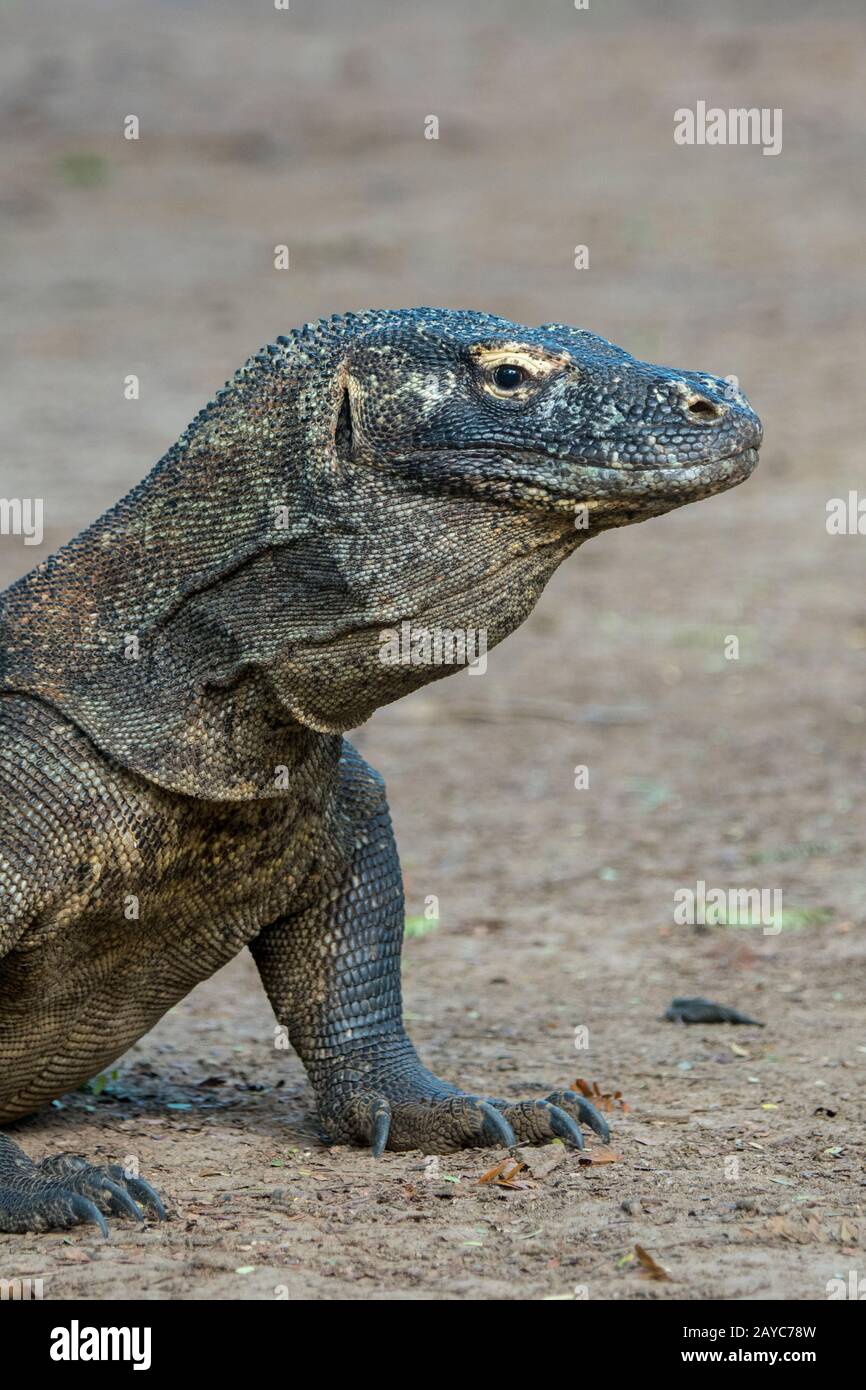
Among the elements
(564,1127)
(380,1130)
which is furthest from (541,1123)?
(380,1130)

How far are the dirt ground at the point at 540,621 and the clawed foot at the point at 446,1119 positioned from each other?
80mm

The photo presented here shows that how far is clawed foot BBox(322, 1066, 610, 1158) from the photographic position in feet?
17.1

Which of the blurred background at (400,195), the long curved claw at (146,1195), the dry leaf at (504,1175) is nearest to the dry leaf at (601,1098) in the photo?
the dry leaf at (504,1175)

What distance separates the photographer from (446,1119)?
17.4 feet

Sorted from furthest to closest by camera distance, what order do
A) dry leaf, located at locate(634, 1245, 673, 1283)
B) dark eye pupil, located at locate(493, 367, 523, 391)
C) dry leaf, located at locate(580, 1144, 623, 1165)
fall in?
dry leaf, located at locate(580, 1144, 623, 1165), dark eye pupil, located at locate(493, 367, 523, 391), dry leaf, located at locate(634, 1245, 673, 1283)

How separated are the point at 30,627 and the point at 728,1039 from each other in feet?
9.27

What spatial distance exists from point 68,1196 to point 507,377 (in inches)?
81.5

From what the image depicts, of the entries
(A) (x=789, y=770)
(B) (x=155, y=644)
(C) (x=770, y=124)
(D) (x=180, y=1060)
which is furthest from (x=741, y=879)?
(C) (x=770, y=124)

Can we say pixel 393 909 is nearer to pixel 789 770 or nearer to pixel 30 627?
pixel 30 627

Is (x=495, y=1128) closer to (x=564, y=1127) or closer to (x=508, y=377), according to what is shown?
(x=564, y=1127)

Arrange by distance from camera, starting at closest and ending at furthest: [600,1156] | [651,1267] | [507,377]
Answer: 1. [651,1267]
2. [507,377]
3. [600,1156]

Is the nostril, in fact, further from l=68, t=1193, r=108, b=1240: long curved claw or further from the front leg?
l=68, t=1193, r=108, b=1240: long curved claw

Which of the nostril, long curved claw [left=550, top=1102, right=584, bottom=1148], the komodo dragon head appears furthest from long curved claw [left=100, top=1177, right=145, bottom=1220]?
the nostril

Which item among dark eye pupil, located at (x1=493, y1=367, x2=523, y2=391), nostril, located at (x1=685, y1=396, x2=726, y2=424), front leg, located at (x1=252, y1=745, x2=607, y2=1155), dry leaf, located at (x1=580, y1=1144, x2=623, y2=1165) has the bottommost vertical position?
dry leaf, located at (x1=580, y1=1144, x2=623, y2=1165)
